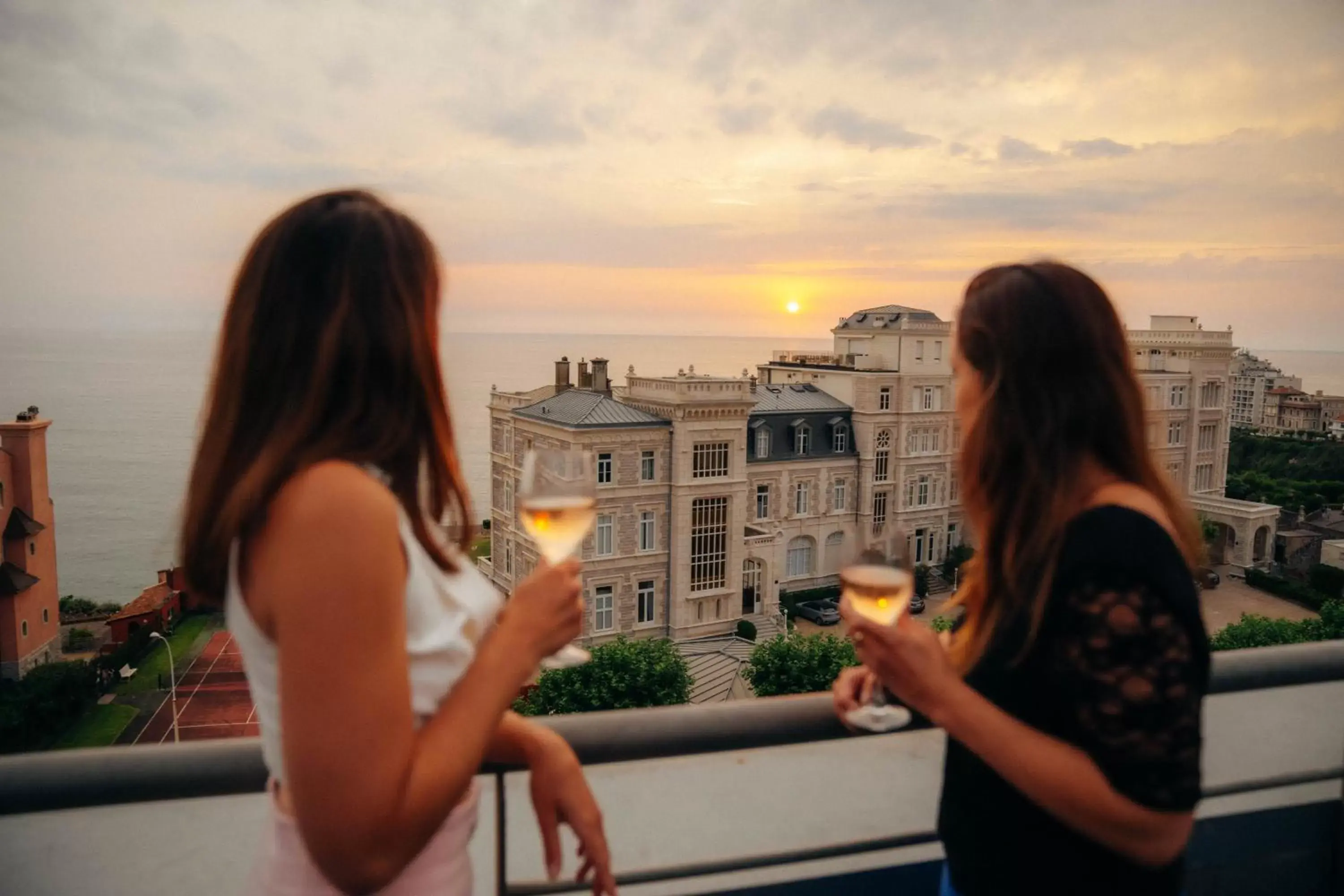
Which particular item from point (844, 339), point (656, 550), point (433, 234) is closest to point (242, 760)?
point (433, 234)

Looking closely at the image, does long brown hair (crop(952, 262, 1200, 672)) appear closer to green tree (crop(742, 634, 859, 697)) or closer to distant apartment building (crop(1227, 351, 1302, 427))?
green tree (crop(742, 634, 859, 697))

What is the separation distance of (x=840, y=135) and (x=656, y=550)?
469 inches

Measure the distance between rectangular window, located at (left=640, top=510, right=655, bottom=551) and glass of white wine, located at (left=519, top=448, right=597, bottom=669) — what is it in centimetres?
1125

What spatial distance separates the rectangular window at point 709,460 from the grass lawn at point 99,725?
7.20 m

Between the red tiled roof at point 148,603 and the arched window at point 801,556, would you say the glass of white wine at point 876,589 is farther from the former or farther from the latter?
the arched window at point 801,556

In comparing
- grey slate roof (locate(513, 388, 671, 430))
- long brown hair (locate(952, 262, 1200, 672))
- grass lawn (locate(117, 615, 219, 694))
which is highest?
long brown hair (locate(952, 262, 1200, 672))

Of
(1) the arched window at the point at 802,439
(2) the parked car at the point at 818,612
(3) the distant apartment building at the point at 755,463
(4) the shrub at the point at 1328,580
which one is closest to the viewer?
(3) the distant apartment building at the point at 755,463

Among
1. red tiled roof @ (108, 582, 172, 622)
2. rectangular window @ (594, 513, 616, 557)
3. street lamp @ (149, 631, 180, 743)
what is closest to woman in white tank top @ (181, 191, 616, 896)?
street lamp @ (149, 631, 180, 743)

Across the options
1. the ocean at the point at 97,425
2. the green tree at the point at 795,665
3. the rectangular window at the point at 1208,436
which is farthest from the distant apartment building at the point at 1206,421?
the ocean at the point at 97,425

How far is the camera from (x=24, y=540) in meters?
7.43

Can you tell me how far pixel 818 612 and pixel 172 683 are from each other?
28.7 ft

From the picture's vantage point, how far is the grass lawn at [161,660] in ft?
32.0

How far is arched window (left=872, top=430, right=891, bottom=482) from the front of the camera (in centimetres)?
1474

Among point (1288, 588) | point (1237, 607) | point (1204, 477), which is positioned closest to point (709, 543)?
point (1237, 607)
